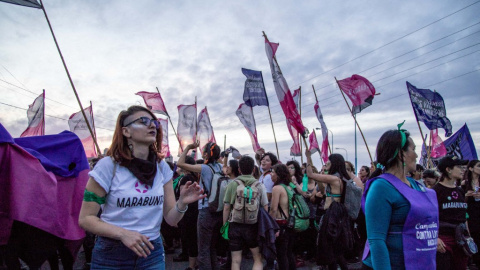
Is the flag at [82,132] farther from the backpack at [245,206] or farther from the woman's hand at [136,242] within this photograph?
the woman's hand at [136,242]

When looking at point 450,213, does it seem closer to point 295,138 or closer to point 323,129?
point 295,138

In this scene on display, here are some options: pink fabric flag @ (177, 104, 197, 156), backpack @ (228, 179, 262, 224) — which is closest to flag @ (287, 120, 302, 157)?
pink fabric flag @ (177, 104, 197, 156)

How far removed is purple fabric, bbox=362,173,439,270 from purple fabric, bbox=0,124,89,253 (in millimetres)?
3423

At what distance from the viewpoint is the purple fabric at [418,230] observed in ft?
7.99

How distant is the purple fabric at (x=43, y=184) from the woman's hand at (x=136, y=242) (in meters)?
2.00

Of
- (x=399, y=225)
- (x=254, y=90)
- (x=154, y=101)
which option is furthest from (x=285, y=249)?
(x=154, y=101)

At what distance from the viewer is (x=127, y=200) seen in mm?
2363

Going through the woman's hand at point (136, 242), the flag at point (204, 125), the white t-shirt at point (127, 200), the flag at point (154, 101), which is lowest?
the woman's hand at point (136, 242)

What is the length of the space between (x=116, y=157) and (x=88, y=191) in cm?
30

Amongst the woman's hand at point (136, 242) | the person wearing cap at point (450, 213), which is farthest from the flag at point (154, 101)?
the woman's hand at point (136, 242)

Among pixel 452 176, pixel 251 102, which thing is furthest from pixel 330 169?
pixel 251 102

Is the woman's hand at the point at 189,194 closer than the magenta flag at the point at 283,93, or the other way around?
the woman's hand at the point at 189,194

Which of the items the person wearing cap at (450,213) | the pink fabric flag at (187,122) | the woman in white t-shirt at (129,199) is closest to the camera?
the woman in white t-shirt at (129,199)

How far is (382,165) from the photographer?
2766mm
